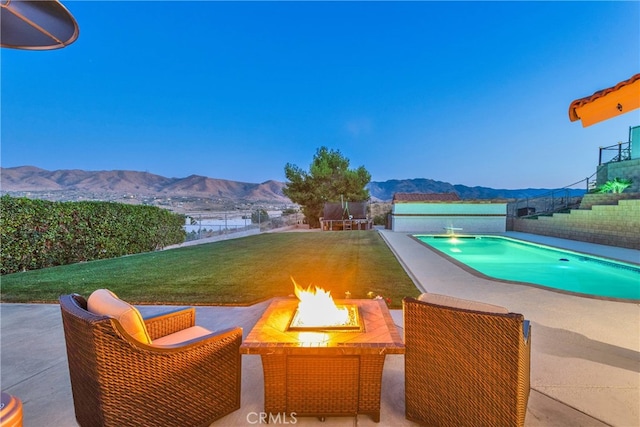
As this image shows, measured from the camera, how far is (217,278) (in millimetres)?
5320

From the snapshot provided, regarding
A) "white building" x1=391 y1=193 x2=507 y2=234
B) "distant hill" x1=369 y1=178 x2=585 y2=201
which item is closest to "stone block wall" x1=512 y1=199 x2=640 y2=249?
"white building" x1=391 y1=193 x2=507 y2=234

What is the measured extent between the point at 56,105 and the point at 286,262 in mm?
25899

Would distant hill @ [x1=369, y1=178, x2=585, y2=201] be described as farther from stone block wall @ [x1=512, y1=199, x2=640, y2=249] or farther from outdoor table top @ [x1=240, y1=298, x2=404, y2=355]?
outdoor table top @ [x1=240, y1=298, x2=404, y2=355]

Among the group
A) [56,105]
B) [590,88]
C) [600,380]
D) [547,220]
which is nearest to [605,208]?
[547,220]

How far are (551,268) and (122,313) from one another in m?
9.21

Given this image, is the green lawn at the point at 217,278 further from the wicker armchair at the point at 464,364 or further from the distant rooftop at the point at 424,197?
the distant rooftop at the point at 424,197

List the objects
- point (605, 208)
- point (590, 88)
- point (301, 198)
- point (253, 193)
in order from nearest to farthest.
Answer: point (605, 208)
point (590, 88)
point (301, 198)
point (253, 193)

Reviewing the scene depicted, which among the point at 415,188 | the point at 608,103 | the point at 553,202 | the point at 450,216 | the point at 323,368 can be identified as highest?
the point at 415,188

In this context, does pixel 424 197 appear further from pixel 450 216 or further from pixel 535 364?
pixel 535 364

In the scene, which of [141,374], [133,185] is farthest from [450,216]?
[133,185]

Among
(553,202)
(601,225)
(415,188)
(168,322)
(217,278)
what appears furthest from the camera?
(415,188)

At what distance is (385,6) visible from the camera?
42.8ft

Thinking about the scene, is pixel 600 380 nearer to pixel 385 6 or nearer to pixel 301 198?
pixel 385 6

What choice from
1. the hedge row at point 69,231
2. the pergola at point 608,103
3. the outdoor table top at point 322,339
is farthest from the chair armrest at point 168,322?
the hedge row at point 69,231
